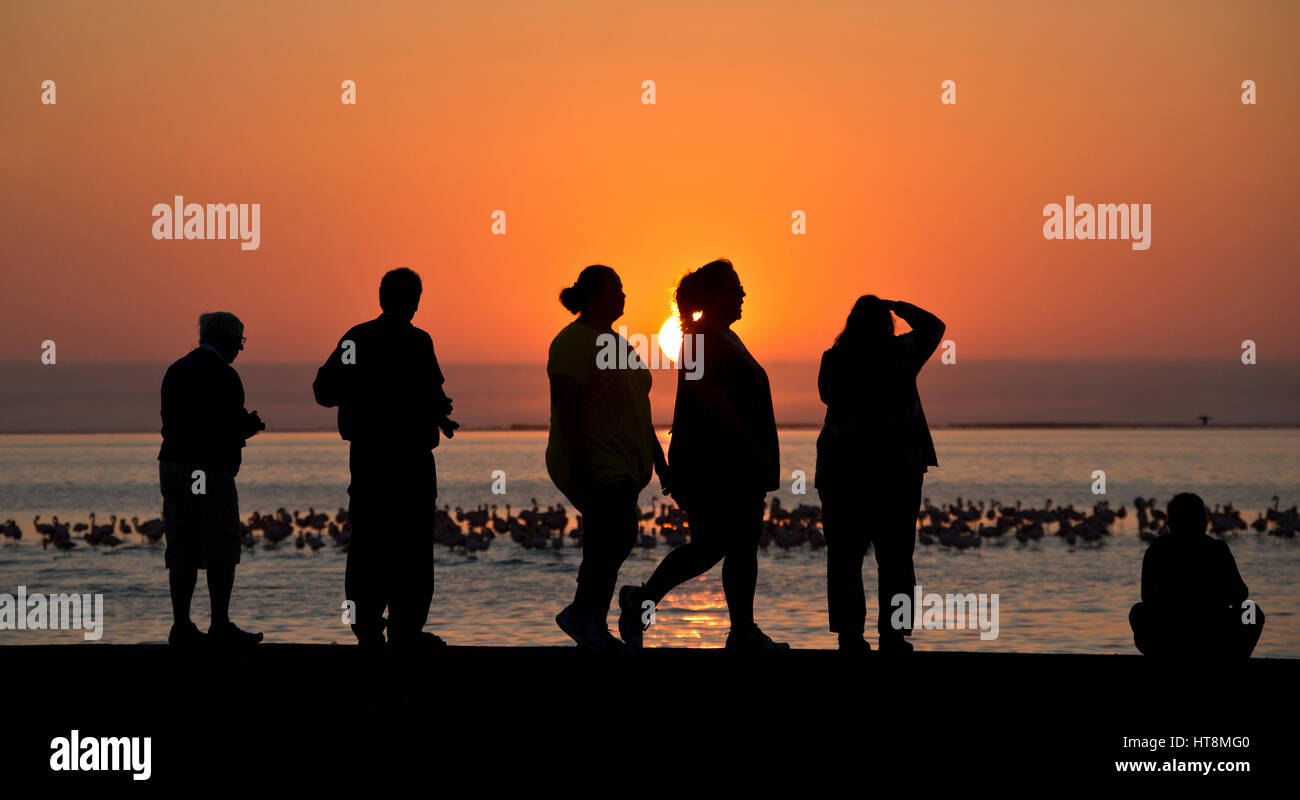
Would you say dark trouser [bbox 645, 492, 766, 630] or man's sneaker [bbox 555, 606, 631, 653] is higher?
dark trouser [bbox 645, 492, 766, 630]

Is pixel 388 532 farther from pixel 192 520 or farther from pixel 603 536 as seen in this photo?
pixel 192 520

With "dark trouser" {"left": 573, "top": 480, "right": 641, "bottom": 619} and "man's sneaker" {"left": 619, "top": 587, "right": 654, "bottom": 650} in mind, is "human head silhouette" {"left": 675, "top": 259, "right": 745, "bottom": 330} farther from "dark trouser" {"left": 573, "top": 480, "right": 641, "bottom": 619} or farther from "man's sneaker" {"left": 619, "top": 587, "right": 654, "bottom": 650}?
"man's sneaker" {"left": 619, "top": 587, "right": 654, "bottom": 650}

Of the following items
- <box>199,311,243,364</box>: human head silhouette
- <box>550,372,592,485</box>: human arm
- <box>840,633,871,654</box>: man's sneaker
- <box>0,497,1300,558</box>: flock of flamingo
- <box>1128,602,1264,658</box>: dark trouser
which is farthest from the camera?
<box>0,497,1300,558</box>: flock of flamingo

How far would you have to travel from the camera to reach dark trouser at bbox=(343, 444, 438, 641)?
23.8ft

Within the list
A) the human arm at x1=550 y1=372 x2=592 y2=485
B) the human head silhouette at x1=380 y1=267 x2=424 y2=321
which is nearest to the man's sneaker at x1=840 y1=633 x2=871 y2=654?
the human arm at x1=550 y1=372 x2=592 y2=485

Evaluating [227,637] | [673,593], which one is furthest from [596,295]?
[673,593]

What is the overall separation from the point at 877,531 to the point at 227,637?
13.2 feet

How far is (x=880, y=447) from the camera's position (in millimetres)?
7422

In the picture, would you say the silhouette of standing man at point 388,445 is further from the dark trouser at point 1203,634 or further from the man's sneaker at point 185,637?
the dark trouser at point 1203,634

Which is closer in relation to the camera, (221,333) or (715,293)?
(715,293)

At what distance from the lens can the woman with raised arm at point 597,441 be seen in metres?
7.23

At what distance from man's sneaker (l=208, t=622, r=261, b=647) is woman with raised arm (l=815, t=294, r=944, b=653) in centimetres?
364

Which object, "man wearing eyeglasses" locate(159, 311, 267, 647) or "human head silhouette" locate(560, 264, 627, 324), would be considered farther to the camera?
"man wearing eyeglasses" locate(159, 311, 267, 647)
